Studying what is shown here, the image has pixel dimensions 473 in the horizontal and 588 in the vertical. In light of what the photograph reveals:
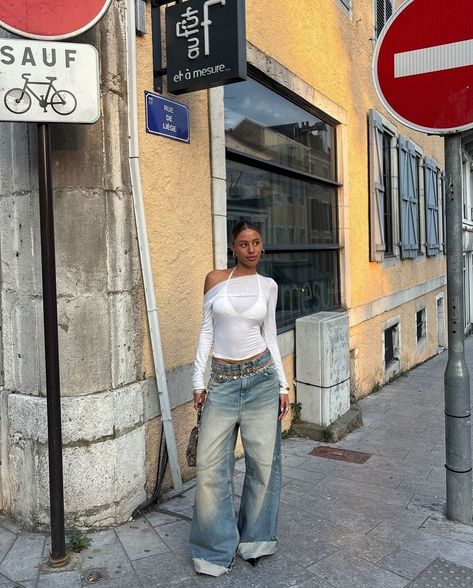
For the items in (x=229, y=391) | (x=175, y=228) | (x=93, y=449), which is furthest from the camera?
(x=175, y=228)

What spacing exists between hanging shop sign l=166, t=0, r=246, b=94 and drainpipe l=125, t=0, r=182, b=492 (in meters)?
0.32

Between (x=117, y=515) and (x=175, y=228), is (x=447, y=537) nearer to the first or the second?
(x=117, y=515)

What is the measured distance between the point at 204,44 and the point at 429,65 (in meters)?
1.32

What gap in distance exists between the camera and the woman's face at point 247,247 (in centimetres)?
285

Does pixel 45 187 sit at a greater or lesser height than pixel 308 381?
greater

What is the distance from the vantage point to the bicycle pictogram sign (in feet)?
8.17

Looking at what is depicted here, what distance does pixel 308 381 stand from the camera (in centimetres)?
546

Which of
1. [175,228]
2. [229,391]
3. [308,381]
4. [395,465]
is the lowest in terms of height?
[395,465]

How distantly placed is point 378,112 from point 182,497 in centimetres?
657

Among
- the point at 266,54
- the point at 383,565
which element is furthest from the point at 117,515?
the point at 266,54

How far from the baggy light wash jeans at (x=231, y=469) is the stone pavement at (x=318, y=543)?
115mm

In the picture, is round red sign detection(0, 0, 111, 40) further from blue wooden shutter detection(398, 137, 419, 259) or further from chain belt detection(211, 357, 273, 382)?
blue wooden shutter detection(398, 137, 419, 259)

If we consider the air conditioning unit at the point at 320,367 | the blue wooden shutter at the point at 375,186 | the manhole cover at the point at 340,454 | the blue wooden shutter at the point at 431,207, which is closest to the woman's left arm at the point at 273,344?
the manhole cover at the point at 340,454

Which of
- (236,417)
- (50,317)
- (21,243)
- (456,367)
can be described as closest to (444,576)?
Result: (456,367)
